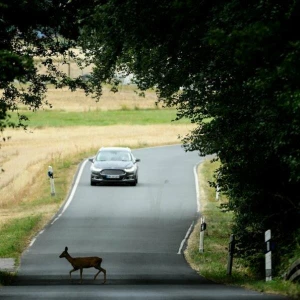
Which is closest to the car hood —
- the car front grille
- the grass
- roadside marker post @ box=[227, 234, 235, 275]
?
the car front grille

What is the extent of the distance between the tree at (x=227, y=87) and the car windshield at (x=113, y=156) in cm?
1968

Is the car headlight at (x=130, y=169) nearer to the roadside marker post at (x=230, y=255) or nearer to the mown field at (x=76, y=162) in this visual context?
the mown field at (x=76, y=162)

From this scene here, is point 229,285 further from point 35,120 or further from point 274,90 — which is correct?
point 35,120

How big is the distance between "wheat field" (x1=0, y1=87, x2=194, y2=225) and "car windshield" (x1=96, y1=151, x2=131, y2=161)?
321 centimetres

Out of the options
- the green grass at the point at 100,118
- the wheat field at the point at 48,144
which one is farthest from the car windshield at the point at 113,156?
the green grass at the point at 100,118

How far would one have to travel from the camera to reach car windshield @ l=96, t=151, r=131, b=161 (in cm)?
4544

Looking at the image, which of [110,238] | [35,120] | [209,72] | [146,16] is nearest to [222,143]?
[209,72]

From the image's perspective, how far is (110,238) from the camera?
99.2 ft

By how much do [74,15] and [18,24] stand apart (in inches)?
74.7

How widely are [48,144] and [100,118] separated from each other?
2686cm

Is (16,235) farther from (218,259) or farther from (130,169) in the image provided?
(130,169)

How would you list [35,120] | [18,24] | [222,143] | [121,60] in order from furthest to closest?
1. [35,120]
2. [121,60]
3. [222,143]
4. [18,24]

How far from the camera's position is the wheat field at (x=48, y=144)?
45125 millimetres

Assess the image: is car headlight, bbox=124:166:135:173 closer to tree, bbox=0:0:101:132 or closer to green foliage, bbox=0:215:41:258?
green foliage, bbox=0:215:41:258
